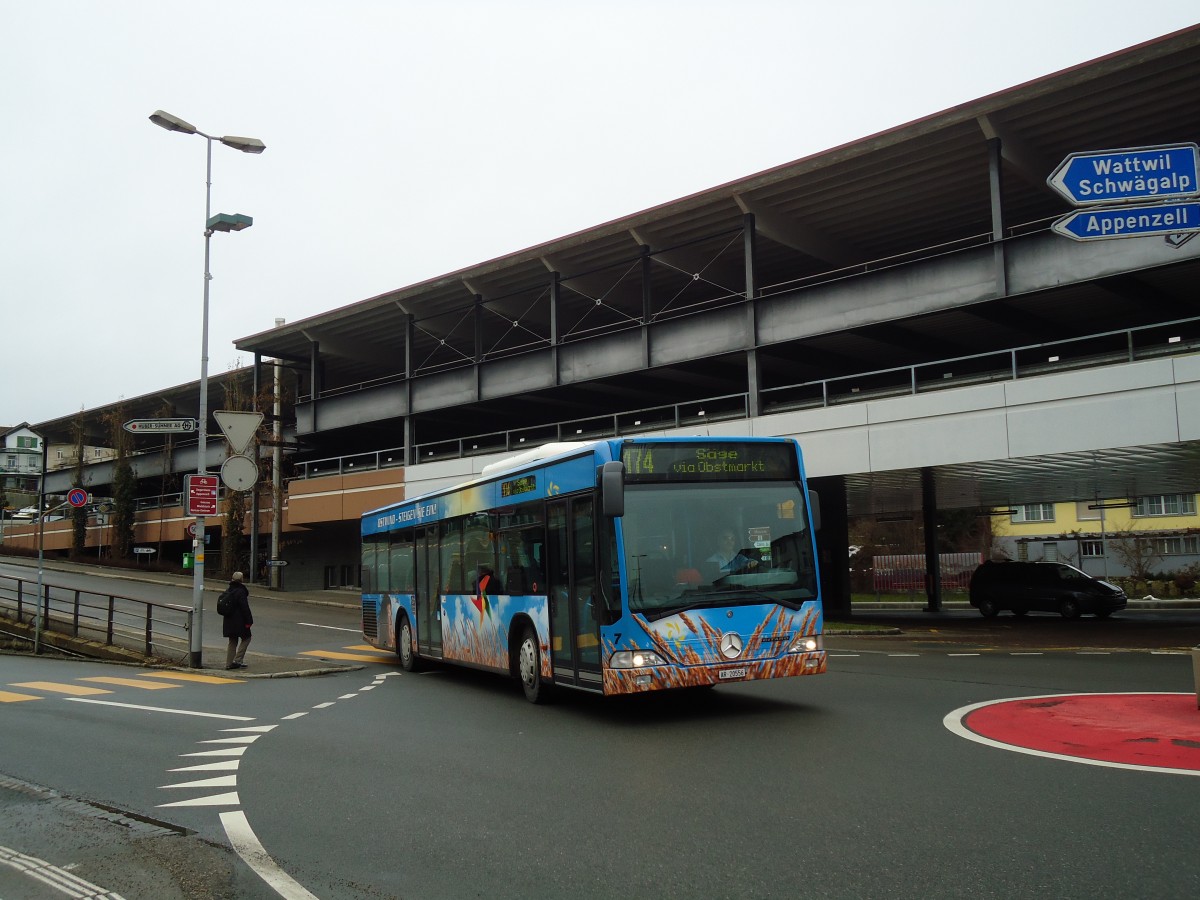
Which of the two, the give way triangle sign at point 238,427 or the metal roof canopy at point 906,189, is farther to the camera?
the metal roof canopy at point 906,189

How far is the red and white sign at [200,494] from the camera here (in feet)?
59.7

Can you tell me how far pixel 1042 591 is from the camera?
31.2 m

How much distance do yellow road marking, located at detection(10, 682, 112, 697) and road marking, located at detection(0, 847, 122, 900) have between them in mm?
9724

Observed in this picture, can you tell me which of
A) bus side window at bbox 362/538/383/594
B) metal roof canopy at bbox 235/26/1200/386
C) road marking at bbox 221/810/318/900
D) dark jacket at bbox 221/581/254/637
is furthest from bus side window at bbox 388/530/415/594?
metal roof canopy at bbox 235/26/1200/386

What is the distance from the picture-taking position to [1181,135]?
24.5 meters

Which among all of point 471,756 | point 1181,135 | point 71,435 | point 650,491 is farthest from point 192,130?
point 71,435

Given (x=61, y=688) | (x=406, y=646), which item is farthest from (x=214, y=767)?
(x=406, y=646)

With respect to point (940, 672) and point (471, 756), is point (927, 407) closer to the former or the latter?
point (940, 672)

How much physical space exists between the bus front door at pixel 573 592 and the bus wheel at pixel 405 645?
22.1ft

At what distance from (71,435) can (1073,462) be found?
2509 inches

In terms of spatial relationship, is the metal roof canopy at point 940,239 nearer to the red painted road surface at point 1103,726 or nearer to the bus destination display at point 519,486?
the red painted road surface at point 1103,726

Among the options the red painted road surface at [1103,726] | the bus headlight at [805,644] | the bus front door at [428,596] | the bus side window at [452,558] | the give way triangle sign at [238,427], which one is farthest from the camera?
the give way triangle sign at [238,427]

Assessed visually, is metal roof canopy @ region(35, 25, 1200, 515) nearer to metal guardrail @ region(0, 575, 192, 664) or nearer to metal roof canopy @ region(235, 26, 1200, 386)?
metal roof canopy @ region(235, 26, 1200, 386)

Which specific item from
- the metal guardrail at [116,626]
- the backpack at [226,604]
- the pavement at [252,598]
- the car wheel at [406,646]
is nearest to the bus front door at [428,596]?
the car wheel at [406,646]
